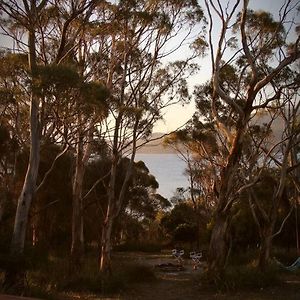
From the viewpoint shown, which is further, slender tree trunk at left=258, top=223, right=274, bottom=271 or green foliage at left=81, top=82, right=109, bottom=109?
slender tree trunk at left=258, top=223, right=274, bottom=271

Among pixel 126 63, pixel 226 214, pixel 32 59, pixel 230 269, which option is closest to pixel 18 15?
pixel 32 59

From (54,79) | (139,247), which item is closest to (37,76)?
(54,79)

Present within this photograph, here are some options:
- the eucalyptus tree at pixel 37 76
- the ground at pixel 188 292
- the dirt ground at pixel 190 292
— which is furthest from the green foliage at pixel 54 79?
the dirt ground at pixel 190 292

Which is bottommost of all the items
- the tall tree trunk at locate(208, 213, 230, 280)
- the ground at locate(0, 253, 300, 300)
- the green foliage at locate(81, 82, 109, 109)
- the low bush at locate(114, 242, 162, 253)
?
the ground at locate(0, 253, 300, 300)

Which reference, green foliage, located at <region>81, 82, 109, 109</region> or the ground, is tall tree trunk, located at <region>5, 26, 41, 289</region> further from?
the ground

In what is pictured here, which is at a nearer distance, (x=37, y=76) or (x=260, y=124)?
(x=37, y=76)

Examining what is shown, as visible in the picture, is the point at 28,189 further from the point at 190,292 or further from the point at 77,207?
the point at 190,292

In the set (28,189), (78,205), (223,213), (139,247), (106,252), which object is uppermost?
(78,205)

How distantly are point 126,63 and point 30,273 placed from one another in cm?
693

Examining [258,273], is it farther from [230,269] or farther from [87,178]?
[87,178]

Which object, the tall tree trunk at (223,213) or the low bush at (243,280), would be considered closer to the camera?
the low bush at (243,280)

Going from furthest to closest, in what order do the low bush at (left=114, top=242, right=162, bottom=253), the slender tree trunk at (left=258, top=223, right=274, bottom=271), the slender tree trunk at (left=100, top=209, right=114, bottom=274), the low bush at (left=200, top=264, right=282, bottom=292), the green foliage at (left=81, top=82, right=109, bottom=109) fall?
the low bush at (left=114, top=242, right=162, bottom=253) < the slender tree trunk at (left=258, top=223, right=274, bottom=271) < the slender tree trunk at (left=100, top=209, right=114, bottom=274) < the low bush at (left=200, top=264, right=282, bottom=292) < the green foliage at (left=81, top=82, right=109, bottom=109)

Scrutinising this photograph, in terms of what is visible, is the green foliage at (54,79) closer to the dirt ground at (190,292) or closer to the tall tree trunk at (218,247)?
the dirt ground at (190,292)

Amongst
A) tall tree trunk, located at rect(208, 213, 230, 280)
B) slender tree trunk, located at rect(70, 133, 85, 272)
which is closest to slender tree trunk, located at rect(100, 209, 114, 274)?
slender tree trunk, located at rect(70, 133, 85, 272)
